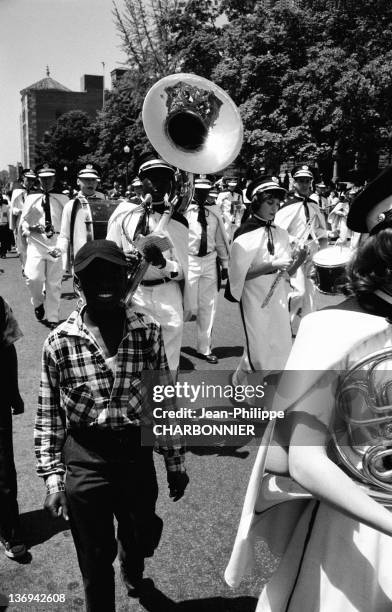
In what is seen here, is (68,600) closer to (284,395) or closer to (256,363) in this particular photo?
(284,395)

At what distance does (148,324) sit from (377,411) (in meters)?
1.34

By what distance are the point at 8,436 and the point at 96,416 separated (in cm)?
107

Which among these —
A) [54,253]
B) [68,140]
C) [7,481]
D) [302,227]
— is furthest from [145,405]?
[68,140]

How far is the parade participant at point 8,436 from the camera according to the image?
3.29 meters

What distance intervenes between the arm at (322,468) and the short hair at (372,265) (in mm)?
314

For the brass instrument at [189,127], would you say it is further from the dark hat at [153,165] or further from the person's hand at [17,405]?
the person's hand at [17,405]

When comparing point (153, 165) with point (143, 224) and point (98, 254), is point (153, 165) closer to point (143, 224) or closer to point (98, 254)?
point (143, 224)

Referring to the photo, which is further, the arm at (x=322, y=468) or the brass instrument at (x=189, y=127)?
the brass instrument at (x=189, y=127)

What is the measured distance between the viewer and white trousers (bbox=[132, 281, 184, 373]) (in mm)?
4656

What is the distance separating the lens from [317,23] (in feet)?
70.3

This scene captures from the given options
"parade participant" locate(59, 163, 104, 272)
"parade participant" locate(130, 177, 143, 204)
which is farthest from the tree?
"parade participant" locate(59, 163, 104, 272)

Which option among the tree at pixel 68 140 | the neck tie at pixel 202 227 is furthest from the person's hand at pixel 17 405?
the tree at pixel 68 140

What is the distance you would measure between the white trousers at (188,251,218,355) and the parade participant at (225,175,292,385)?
165 centimetres

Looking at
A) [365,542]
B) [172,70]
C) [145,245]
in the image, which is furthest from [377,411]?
[172,70]
